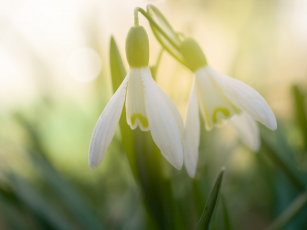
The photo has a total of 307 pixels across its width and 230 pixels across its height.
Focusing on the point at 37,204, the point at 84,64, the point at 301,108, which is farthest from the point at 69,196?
the point at 84,64

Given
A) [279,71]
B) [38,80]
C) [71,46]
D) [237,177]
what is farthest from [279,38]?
[38,80]

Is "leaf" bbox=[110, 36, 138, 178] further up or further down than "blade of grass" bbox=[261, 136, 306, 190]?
further up

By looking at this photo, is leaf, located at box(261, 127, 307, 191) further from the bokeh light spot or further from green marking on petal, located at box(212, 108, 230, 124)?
the bokeh light spot

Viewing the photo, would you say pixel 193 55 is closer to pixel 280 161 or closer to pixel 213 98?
pixel 213 98

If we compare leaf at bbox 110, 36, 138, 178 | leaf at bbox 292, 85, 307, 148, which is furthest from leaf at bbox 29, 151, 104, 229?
leaf at bbox 292, 85, 307, 148

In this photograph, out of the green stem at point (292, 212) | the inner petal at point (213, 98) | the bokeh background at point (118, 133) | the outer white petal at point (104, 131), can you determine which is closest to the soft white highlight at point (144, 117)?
the outer white petal at point (104, 131)

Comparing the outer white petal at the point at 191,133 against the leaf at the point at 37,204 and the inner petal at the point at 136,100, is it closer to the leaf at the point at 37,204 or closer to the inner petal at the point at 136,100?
the inner petal at the point at 136,100
